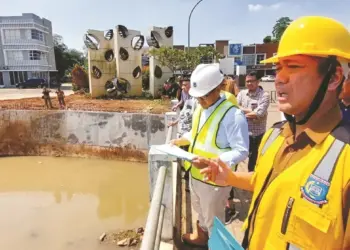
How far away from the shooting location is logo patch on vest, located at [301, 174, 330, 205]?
0.89 meters

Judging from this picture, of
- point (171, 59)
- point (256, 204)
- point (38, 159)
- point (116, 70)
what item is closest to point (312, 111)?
point (256, 204)

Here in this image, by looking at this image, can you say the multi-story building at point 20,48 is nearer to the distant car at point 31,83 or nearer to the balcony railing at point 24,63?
the balcony railing at point 24,63

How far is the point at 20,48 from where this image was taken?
3769cm

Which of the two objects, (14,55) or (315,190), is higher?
(14,55)

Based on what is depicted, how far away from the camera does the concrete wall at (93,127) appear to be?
33.4 feet

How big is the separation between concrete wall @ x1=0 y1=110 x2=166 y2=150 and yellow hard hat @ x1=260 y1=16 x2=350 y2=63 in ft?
29.0

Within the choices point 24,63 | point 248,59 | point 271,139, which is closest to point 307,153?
point 271,139

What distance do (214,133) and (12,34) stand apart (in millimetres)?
42914

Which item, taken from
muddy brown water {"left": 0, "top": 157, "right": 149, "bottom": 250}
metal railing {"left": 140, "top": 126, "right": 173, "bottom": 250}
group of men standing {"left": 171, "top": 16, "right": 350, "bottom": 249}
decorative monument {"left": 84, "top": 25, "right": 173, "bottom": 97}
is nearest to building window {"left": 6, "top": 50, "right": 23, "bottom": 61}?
decorative monument {"left": 84, "top": 25, "right": 173, "bottom": 97}

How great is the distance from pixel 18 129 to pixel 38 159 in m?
1.62

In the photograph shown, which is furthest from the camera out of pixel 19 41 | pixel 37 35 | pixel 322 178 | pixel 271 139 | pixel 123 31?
pixel 37 35

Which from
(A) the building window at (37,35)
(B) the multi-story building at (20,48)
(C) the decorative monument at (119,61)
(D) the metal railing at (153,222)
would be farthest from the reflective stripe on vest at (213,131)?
(A) the building window at (37,35)

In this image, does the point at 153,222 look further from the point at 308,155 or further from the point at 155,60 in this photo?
the point at 155,60

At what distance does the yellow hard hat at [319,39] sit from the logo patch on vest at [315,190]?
44cm
